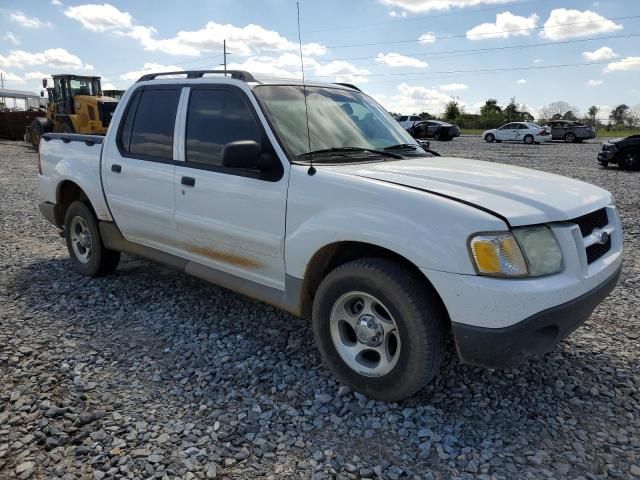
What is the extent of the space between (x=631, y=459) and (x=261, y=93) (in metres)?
3.08

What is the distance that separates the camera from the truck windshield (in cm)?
355

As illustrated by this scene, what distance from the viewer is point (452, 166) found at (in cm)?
364

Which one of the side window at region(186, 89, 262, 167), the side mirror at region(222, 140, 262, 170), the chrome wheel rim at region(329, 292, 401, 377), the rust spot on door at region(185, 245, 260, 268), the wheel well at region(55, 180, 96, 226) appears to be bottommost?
the chrome wheel rim at region(329, 292, 401, 377)

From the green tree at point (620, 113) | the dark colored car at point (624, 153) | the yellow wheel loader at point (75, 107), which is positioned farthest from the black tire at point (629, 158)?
the green tree at point (620, 113)

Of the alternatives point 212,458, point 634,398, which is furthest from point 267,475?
point 634,398

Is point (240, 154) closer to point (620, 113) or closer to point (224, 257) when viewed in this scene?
point (224, 257)

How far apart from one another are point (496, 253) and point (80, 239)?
4363 mm

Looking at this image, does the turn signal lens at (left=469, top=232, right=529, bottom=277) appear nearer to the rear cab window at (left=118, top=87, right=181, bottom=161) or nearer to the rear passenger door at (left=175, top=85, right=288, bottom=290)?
the rear passenger door at (left=175, top=85, right=288, bottom=290)

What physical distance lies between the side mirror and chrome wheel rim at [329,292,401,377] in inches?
40.3

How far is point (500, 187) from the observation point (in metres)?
3.03

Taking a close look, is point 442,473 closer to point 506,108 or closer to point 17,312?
point 17,312

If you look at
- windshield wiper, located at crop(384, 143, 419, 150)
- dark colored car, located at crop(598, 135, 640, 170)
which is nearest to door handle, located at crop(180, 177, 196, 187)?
windshield wiper, located at crop(384, 143, 419, 150)

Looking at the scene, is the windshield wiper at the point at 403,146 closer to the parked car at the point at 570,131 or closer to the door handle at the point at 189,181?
the door handle at the point at 189,181

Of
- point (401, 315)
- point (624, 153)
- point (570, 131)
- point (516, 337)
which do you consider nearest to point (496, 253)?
point (516, 337)
